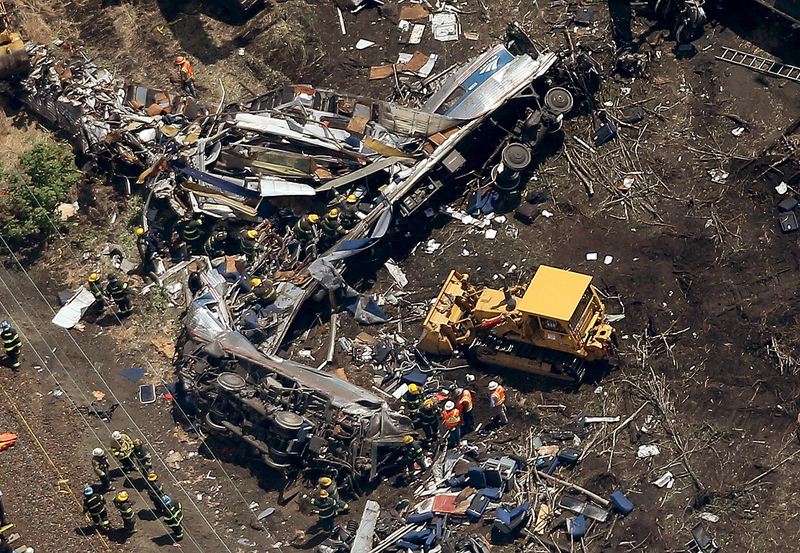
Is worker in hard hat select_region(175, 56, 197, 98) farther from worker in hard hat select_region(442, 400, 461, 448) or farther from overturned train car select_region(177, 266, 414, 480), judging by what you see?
worker in hard hat select_region(442, 400, 461, 448)

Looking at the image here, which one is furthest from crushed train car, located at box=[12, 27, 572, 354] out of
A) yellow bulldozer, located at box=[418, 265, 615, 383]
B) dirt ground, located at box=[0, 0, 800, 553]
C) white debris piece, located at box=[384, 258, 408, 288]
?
yellow bulldozer, located at box=[418, 265, 615, 383]

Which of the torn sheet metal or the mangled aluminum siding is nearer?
the mangled aluminum siding

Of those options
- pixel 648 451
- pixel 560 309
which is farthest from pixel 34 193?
pixel 648 451

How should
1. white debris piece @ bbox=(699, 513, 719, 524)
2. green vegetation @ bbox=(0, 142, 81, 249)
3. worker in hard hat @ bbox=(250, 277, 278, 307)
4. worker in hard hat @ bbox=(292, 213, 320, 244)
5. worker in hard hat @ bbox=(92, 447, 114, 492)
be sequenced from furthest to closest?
green vegetation @ bbox=(0, 142, 81, 249) < worker in hard hat @ bbox=(292, 213, 320, 244) < worker in hard hat @ bbox=(250, 277, 278, 307) < worker in hard hat @ bbox=(92, 447, 114, 492) < white debris piece @ bbox=(699, 513, 719, 524)

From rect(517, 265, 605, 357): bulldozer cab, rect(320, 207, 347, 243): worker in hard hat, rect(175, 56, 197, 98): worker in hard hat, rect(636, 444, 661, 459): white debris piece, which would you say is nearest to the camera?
rect(636, 444, 661, 459): white debris piece

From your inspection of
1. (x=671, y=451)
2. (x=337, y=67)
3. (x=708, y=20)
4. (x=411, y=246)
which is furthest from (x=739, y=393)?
(x=337, y=67)

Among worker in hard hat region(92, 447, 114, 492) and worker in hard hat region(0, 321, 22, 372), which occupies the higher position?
worker in hard hat region(0, 321, 22, 372)

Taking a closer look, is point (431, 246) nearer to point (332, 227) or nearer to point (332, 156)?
point (332, 227)
